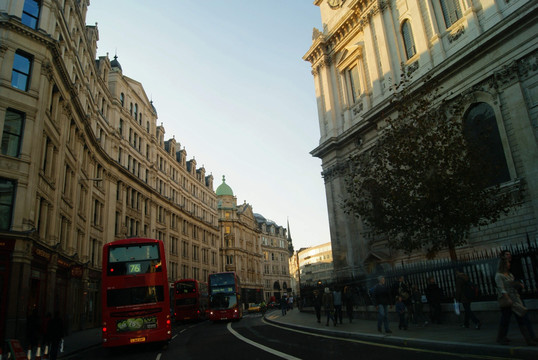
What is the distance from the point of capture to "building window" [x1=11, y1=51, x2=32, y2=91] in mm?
A: 19814

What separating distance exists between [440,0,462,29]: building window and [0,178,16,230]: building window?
27.8 m

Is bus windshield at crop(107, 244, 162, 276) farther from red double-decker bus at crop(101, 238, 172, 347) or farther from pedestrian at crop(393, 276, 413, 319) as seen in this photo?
pedestrian at crop(393, 276, 413, 319)

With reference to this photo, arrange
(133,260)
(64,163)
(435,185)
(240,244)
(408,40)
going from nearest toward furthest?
1. (133,260)
2. (435,185)
3. (64,163)
4. (408,40)
5. (240,244)

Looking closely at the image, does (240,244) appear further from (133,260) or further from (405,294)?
(405,294)

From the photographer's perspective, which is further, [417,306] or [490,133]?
[490,133]

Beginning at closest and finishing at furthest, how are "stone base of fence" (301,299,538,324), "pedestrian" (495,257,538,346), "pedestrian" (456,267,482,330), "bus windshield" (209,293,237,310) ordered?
1. "pedestrian" (495,257,538,346)
2. "stone base of fence" (301,299,538,324)
3. "pedestrian" (456,267,482,330)
4. "bus windshield" (209,293,237,310)

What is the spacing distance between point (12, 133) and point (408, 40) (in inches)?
1075

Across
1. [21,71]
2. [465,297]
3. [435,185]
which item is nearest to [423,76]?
[435,185]

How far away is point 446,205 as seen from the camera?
15938 mm

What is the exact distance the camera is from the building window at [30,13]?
68.7ft

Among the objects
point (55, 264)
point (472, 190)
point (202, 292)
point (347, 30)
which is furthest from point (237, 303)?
point (347, 30)

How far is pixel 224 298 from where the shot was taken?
30.8 m

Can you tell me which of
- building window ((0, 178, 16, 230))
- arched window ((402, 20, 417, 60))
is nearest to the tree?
arched window ((402, 20, 417, 60))

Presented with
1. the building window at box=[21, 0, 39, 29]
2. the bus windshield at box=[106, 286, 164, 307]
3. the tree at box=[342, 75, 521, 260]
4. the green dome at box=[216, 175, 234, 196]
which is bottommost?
the bus windshield at box=[106, 286, 164, 307]
